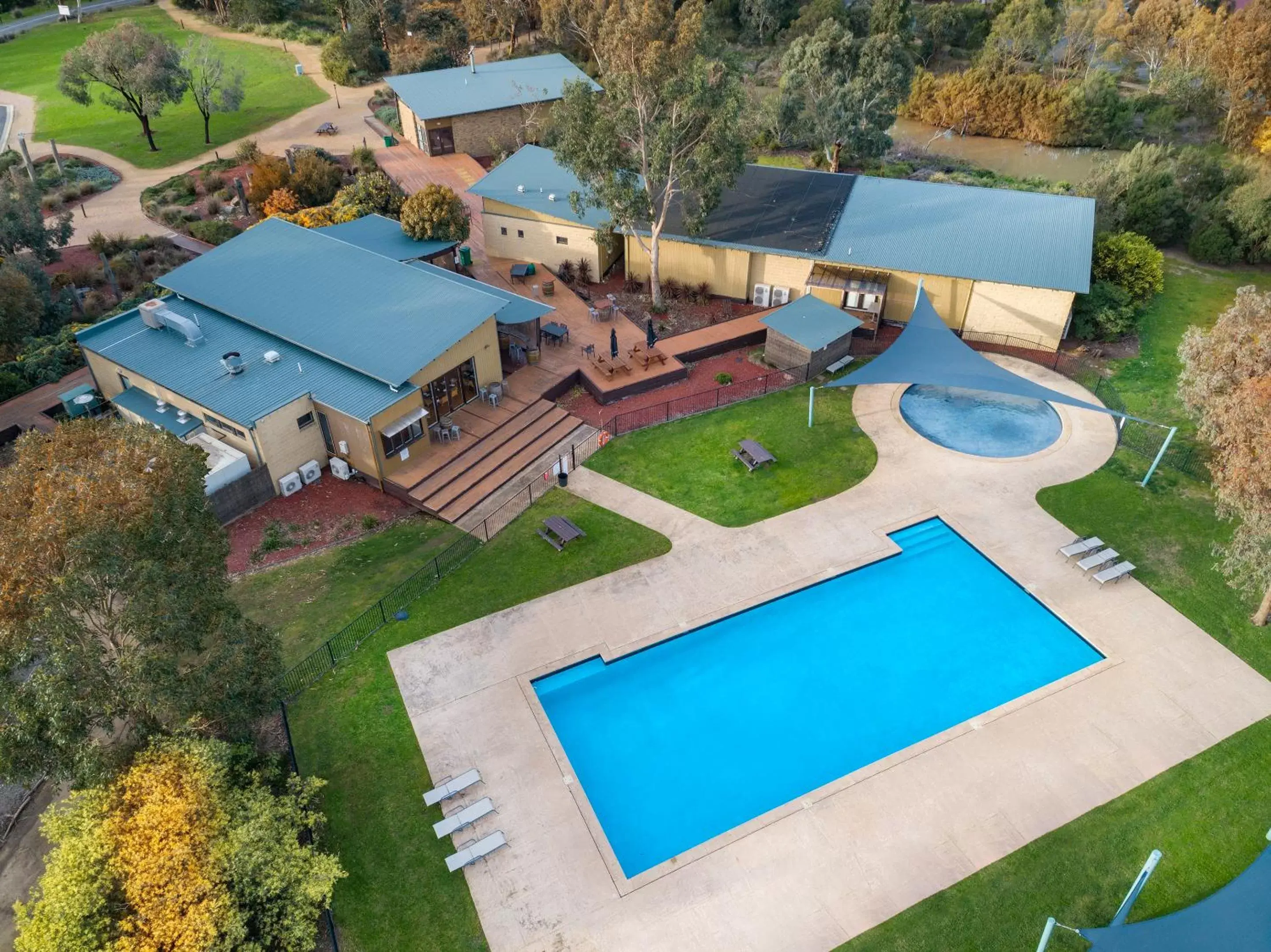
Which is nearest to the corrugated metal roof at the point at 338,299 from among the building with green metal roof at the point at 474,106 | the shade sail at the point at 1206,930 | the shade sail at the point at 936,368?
the shade sail at the point at 936,368

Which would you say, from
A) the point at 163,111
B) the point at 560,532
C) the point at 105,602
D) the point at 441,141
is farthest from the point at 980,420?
the point at 163,111

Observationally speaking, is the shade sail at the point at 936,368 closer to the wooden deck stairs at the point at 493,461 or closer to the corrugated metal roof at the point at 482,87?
the wooden deck stairs at the point at 493,461

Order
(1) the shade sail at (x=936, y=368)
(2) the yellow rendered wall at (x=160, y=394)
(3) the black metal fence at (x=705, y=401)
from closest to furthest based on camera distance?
(2) the yellow rendered wall at (x=160, y=394) < (1) the shade sail at (x=936, y=368) < (3) the black metal fence at (x=705, y=401)

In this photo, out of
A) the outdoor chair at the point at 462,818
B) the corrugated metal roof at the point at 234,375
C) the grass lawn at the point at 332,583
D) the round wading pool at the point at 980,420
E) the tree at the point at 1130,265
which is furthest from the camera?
the tree at the point at 1130,265

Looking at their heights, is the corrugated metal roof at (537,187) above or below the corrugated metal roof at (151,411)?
above

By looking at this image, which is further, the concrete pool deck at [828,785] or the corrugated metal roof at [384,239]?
the corrugated metal roof at [384,239]

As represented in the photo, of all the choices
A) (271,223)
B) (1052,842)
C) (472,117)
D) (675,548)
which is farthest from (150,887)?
(472,117)

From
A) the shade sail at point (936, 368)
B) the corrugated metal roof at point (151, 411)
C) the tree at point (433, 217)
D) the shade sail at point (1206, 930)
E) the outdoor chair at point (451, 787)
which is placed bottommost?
the outdoor chair at point (451, 787)

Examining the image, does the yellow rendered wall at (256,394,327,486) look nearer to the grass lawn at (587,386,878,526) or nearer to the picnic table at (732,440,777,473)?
the grass lawn at (587,386,878,526)
